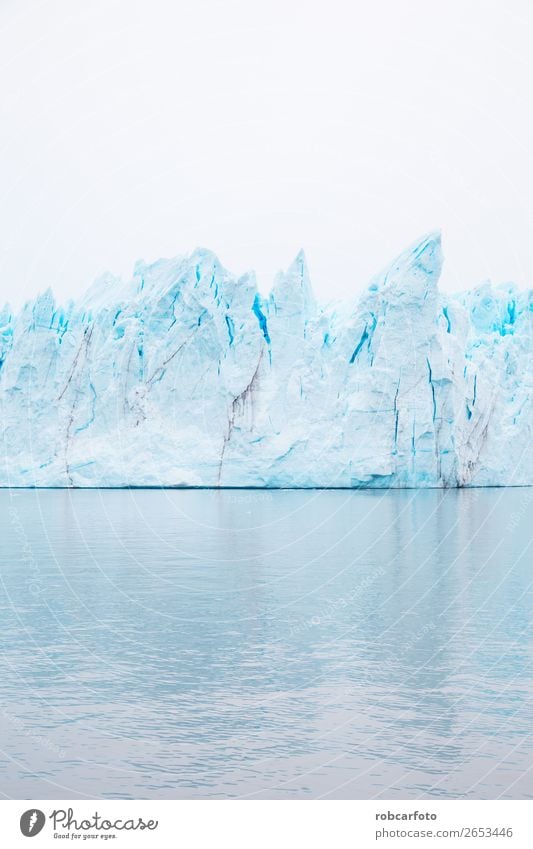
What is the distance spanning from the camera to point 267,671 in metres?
9.26

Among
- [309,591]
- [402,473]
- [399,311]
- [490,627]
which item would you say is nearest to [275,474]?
[402,473]

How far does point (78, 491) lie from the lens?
48656 millimetres

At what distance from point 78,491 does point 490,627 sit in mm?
39432

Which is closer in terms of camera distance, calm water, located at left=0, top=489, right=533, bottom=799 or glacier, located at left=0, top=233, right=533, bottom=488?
calm water, located at left=0, top=489, right=533, bottom=799

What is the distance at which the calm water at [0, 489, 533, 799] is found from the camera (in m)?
6.57

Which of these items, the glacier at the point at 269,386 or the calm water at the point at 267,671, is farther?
the glacier at the point at 269,386

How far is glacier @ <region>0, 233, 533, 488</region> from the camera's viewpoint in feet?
124

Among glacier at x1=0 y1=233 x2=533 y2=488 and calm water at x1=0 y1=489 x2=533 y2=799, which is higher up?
glacier at x1=0 y1=233 x2=533 y2=488

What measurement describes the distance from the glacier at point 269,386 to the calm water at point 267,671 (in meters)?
18.1

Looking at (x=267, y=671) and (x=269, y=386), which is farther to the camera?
(x=269, y=386)

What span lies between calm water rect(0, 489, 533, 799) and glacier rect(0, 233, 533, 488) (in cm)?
1806

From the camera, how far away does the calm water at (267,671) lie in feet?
21.6

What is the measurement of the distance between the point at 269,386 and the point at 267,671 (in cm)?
3218

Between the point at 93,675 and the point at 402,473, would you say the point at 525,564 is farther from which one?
the point at 402,473
